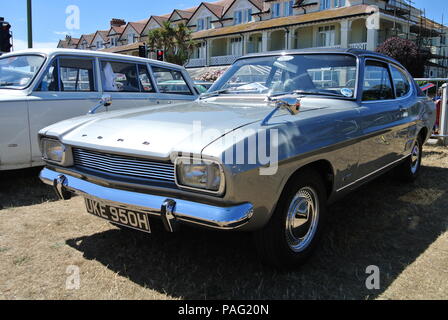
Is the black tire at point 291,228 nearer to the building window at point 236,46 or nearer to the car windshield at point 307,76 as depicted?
the car windshield at point 307,76

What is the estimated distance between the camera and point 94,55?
5297mm

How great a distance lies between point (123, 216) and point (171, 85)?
4119mm

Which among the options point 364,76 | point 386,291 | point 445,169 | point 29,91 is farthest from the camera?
point 445,169

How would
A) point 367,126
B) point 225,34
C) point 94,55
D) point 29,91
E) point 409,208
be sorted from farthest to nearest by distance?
point 225,34, point 94,55, point 29,91, point 409,208, point 367,126

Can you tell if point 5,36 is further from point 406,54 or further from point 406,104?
point 406,54

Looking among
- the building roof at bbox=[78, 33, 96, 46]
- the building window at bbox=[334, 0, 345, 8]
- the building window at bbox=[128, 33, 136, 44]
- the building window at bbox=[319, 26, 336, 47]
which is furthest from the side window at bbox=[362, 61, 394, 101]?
the building roof at bbox=[78, 33, 96, 46]

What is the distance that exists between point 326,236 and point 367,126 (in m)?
0.99

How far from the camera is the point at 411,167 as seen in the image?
16.5 ft

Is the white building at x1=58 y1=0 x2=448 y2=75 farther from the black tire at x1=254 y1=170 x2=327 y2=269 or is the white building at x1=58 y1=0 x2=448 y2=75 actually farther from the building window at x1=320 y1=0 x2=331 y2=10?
the black tire at x1=254 y1=170 x2=327 y2=269

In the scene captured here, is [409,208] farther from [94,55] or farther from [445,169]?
[94,55]

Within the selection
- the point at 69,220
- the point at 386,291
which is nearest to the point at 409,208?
the point at 386,291

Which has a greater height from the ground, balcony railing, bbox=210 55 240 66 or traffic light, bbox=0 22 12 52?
balcony railing, bbox=210 55 240 66

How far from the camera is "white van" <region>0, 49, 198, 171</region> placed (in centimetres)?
454

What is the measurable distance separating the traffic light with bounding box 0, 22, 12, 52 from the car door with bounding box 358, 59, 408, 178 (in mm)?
9469
